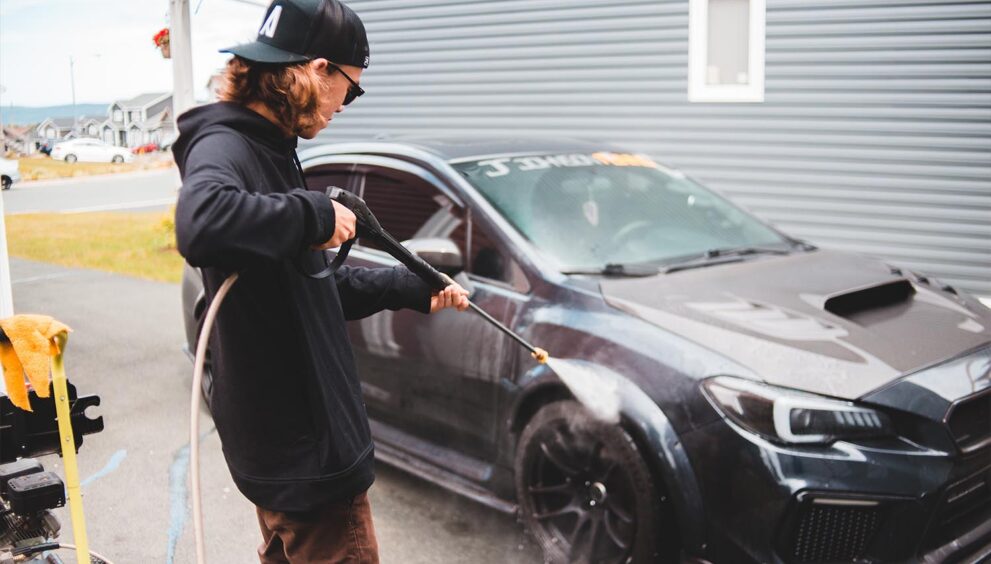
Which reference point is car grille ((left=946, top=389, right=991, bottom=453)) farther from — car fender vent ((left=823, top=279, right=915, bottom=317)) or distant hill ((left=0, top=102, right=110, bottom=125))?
distant hill ((left=0, top=102, right=110, bottom=125))

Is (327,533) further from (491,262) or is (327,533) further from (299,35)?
(491,262)

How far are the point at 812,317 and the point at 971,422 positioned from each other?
0.64 meters

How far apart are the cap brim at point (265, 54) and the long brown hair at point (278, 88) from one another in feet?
0.06

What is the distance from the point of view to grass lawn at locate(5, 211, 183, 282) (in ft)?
28.6

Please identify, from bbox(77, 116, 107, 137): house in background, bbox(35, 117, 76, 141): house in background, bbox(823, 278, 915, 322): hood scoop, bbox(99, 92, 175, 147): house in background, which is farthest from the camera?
bbox(99, 92, 175, 147): house in background

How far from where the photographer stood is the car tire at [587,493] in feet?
10.3

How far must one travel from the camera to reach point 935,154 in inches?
311

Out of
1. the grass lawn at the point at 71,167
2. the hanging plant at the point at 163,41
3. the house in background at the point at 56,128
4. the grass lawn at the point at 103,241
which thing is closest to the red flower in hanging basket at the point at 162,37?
the hanging plant at the point at 163,41

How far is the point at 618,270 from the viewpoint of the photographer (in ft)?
12.4

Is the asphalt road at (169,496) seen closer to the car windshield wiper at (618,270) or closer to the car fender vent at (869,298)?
the car windshield wiper at (618,270)

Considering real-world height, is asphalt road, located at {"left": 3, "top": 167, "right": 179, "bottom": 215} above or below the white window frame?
below

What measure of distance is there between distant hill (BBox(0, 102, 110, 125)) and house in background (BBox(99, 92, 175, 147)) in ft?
0.76

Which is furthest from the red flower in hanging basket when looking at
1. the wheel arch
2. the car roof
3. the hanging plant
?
the wheel arch

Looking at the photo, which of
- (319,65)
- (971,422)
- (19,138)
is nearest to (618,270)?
(971,422)
